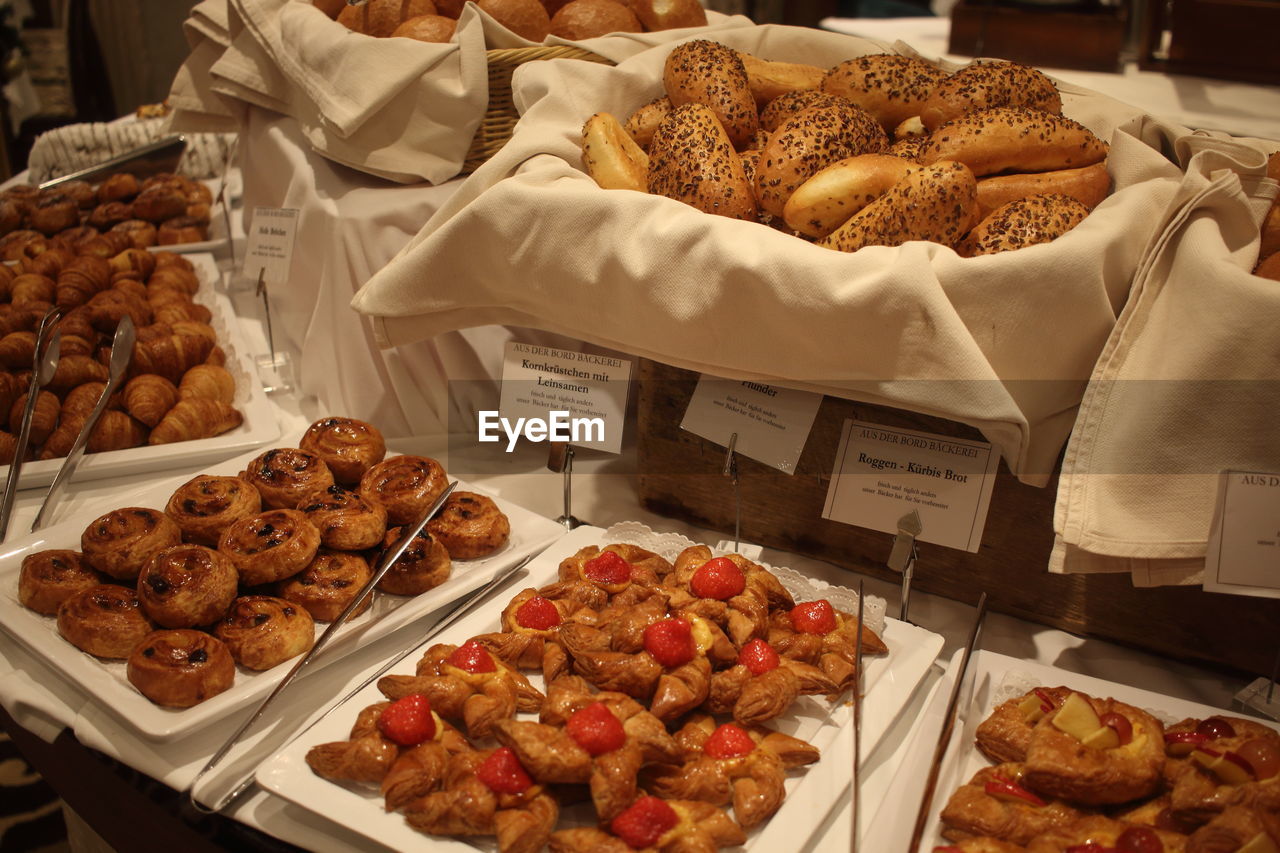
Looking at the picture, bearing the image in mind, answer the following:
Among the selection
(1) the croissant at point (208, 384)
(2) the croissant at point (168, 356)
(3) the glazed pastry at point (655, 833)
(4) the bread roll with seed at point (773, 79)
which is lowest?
(3) the glazed pastry at point (655, 833)

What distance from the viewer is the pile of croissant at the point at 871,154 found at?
47.6 inches

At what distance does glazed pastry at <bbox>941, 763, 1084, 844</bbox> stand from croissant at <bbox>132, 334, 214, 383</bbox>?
64.9 inches

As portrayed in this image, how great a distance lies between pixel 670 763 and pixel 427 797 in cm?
26

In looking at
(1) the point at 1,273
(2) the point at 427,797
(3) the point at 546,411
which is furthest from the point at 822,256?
(1) the point at 1,273

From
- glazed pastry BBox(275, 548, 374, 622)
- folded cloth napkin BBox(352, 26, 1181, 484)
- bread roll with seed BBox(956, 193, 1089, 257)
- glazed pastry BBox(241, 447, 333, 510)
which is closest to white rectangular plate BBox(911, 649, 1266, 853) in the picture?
folded cloth napkin BBox(352, 26, 1181, 484)

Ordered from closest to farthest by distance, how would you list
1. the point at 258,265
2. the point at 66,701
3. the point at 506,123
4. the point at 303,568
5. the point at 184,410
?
1. the point at 66,701
2. the point at 303,568
3. the point at 184,410
4. the point at 506,123
5. the point at 258,265

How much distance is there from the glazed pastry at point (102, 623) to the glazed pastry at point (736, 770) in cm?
68

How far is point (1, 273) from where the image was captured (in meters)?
2.14

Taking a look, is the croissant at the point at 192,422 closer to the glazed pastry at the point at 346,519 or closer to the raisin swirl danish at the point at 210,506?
the raisin swirl danish at the point at 210,506

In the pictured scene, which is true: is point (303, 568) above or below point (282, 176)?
below

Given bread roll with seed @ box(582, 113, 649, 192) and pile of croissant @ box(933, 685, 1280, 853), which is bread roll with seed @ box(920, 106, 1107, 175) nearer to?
bread roll with seed @ box(582, 113, 649, 192)

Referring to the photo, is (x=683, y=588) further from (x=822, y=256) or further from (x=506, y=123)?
(x=506, y=123)

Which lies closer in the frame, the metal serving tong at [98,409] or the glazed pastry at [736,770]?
the glazed pastry at [736,770]

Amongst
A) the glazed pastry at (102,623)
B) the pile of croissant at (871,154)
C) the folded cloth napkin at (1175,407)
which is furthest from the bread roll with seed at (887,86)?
the glazed pastry at (102,623)
